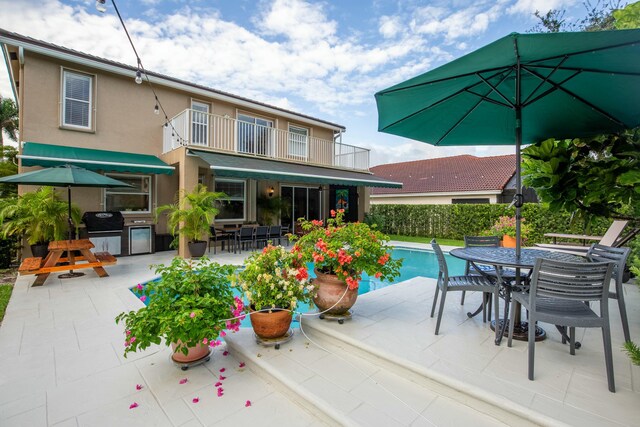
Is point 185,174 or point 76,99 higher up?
point 76,99

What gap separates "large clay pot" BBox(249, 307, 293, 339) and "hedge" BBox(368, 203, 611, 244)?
1357 centimetres

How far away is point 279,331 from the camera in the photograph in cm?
420

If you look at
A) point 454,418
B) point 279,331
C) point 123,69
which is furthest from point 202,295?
point 123,69

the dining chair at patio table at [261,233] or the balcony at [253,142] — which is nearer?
the balcony at [253,142]

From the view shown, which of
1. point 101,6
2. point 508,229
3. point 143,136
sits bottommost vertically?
point 508,229

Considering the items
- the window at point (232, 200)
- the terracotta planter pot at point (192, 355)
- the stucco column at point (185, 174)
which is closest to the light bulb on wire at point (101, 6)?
the terracotta planter pot at point (192, 355)

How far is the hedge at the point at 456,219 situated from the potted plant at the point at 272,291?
13.3 meters

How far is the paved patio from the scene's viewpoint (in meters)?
2.82

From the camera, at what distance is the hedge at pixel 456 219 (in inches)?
557

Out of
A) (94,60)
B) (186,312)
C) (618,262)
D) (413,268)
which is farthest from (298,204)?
(618,262)

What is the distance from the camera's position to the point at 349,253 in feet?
15.1

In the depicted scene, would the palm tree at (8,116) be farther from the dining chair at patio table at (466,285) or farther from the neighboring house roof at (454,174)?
the dining chair at patio table at (466,285)

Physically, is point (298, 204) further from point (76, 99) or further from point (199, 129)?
point (76, 99)

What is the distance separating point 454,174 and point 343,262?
2555 cm
